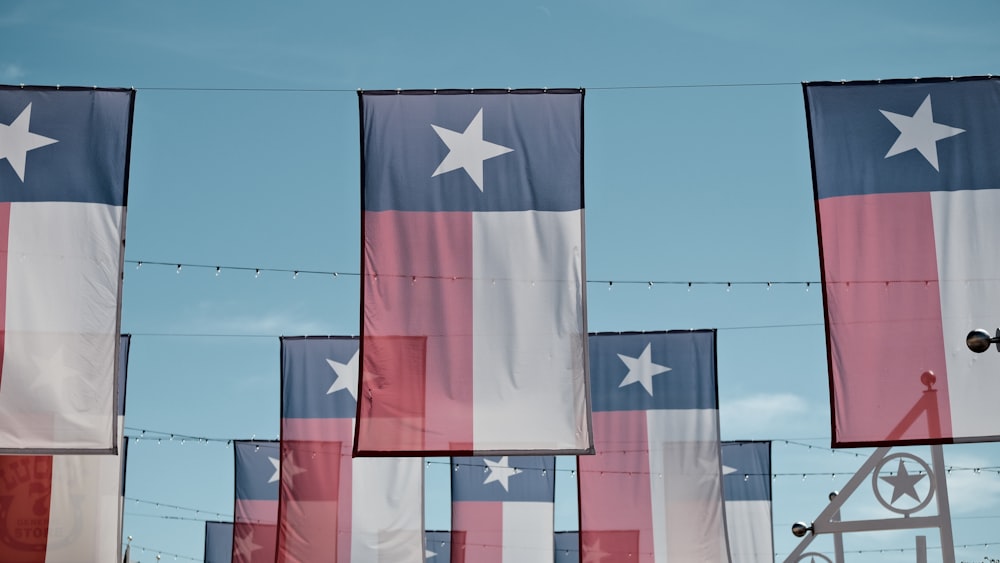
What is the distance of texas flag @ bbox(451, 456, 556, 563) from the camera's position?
86.7 feet

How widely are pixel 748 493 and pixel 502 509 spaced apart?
4782 mm

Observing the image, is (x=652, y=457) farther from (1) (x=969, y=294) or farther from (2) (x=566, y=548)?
(2) (x=566, y=548)

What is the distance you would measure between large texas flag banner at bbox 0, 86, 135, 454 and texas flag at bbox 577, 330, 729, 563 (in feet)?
29.8

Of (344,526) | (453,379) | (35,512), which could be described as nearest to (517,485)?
(344,526)

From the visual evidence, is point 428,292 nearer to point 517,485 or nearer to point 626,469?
point 626,469

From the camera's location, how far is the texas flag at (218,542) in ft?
117

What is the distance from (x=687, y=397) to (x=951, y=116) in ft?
26.5

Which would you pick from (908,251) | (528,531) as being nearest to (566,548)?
(528,531)

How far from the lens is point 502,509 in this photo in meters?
27.0

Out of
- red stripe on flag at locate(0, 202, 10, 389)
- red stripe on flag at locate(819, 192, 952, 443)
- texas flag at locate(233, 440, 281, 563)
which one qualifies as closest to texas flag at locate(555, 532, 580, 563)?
texas flag at locate(233, 440, 281, 563)

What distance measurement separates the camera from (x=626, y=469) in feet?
69.7

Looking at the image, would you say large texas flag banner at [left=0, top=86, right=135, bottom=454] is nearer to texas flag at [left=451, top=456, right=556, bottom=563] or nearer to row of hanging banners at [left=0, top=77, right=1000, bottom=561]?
row of hanging banners at [left=0, top=77, right=1000, bottom=561]

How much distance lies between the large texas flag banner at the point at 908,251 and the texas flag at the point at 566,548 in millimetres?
25785

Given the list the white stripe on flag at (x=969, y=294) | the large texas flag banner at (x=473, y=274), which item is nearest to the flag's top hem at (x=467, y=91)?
the large texas flag banner at (x=473, y=274)
